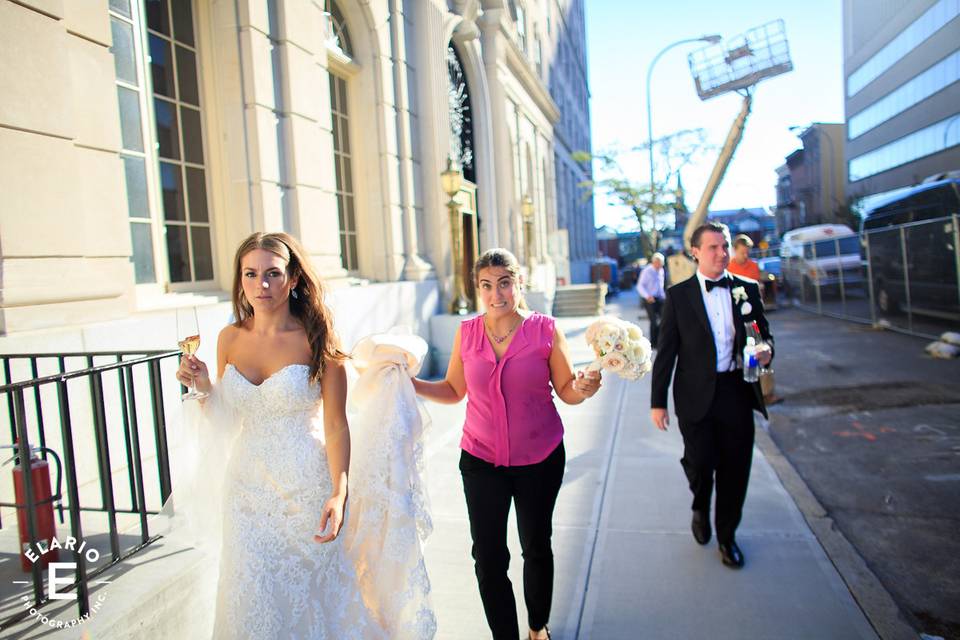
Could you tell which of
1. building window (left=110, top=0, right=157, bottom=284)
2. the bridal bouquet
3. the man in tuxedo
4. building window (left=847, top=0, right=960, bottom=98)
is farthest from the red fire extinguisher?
building window (left=847, top=0, right=960, bottom=98)

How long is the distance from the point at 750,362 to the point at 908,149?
44.6 metres

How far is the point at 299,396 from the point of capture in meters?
2.74

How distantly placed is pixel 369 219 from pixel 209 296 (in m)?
4.75

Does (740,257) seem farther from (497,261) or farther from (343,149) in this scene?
(497,261)

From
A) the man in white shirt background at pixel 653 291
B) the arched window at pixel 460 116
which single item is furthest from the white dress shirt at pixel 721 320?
the arched window at pixel 460 116

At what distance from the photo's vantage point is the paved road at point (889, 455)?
4168 millimetres

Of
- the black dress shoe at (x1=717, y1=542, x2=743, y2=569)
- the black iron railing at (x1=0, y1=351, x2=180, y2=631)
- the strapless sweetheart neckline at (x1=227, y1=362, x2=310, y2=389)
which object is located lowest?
the black dress shoe at (x1=717, y1=542, x2=743, y2=569)

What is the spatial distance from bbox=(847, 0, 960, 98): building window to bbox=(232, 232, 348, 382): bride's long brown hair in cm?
4144

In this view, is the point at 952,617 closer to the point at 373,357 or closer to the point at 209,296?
the point at 373,357

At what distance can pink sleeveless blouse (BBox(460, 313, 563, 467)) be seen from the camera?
3.13 m

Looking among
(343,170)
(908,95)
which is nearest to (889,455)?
(343,170)

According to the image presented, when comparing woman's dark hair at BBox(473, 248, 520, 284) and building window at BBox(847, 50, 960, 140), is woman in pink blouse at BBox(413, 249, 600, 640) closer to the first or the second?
woman's dark hair at BBox(473, 248, 520, 284)

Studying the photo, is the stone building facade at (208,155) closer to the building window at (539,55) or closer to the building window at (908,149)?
the building window at (539,55)

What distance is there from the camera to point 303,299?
2961mm
